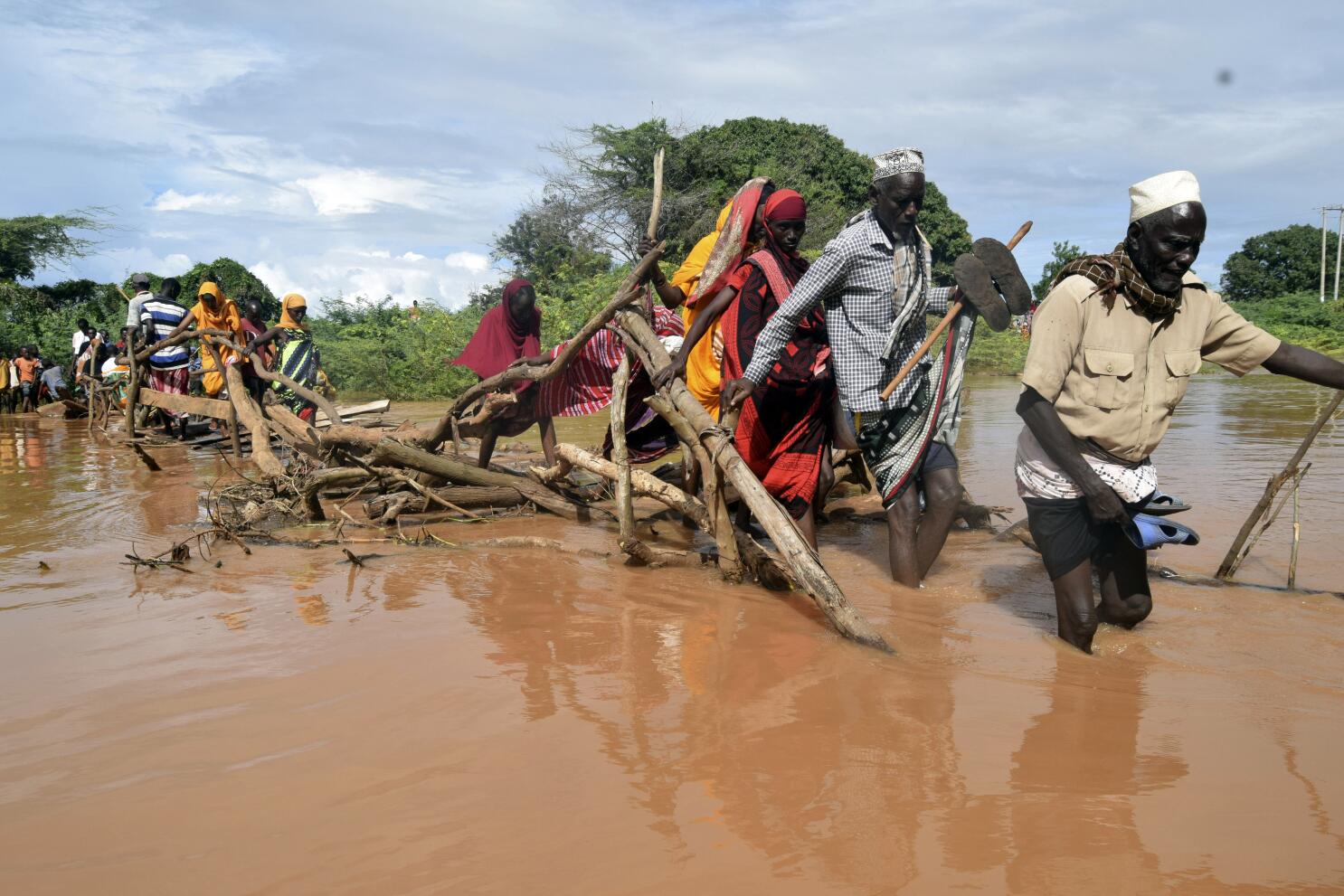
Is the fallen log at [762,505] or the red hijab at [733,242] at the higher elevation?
the red hijab at [733,242]

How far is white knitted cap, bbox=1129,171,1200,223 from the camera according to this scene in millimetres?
3078

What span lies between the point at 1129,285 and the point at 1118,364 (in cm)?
25

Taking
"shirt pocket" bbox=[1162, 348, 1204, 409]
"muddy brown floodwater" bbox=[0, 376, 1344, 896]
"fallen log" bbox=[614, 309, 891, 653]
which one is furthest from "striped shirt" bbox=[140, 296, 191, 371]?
"shirt pocket" bbox=[1162, 348, 1204, 409]

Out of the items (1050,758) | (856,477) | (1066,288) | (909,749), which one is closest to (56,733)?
(909,749)

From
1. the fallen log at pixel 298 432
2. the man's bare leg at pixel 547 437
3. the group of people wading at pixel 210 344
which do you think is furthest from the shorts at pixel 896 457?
the group of people wading at pixel 210 344

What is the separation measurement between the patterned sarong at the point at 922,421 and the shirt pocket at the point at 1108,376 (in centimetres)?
108

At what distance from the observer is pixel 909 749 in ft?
8.76

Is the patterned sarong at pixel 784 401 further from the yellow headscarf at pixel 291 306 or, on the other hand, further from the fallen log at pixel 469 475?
the yellow headscarf at pixel 291 306

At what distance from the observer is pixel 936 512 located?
444 cm

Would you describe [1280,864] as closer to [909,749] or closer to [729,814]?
[909,749]

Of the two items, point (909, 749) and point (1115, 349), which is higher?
point (1115, 349)

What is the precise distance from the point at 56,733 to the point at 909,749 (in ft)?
7.70

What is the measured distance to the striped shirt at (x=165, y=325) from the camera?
11.5m

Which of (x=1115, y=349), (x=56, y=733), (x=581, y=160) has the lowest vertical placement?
(x=56, y=733)
